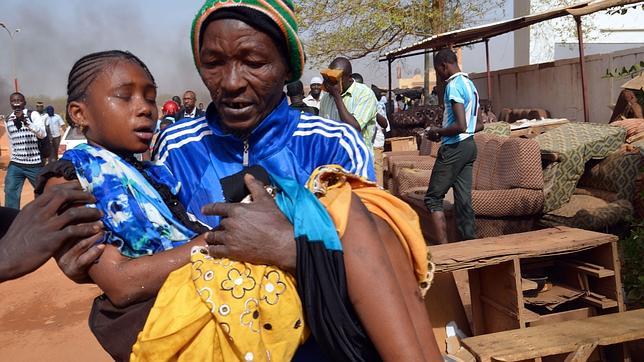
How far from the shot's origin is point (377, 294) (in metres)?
1.10

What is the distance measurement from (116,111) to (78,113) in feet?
0.39

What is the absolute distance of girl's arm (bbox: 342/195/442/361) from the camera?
1.09 m

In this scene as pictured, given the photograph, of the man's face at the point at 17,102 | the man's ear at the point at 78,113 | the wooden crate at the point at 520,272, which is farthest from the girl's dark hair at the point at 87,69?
the man's face at the point at 17,102

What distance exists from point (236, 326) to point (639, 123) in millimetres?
6564

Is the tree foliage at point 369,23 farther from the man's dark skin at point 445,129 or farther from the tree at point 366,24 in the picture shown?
the man's dark skin at point 445,129

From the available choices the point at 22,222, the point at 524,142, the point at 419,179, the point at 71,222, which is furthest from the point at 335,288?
the point at 419,179

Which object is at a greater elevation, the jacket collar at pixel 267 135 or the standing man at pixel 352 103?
the standing man at pixel 352 103

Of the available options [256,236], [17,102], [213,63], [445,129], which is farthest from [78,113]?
[17,102]

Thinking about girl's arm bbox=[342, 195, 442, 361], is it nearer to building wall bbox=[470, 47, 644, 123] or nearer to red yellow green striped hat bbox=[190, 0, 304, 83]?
red yellow green striped hat bbox=[190, 0, 304, 83]

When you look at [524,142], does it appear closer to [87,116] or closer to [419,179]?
[419,179]

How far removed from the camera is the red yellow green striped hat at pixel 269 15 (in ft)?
4.63

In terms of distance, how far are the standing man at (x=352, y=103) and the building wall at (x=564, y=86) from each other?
20.6 feet

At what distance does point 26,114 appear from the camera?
8438mm

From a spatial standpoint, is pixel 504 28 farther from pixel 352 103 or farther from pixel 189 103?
pixel 189 103
